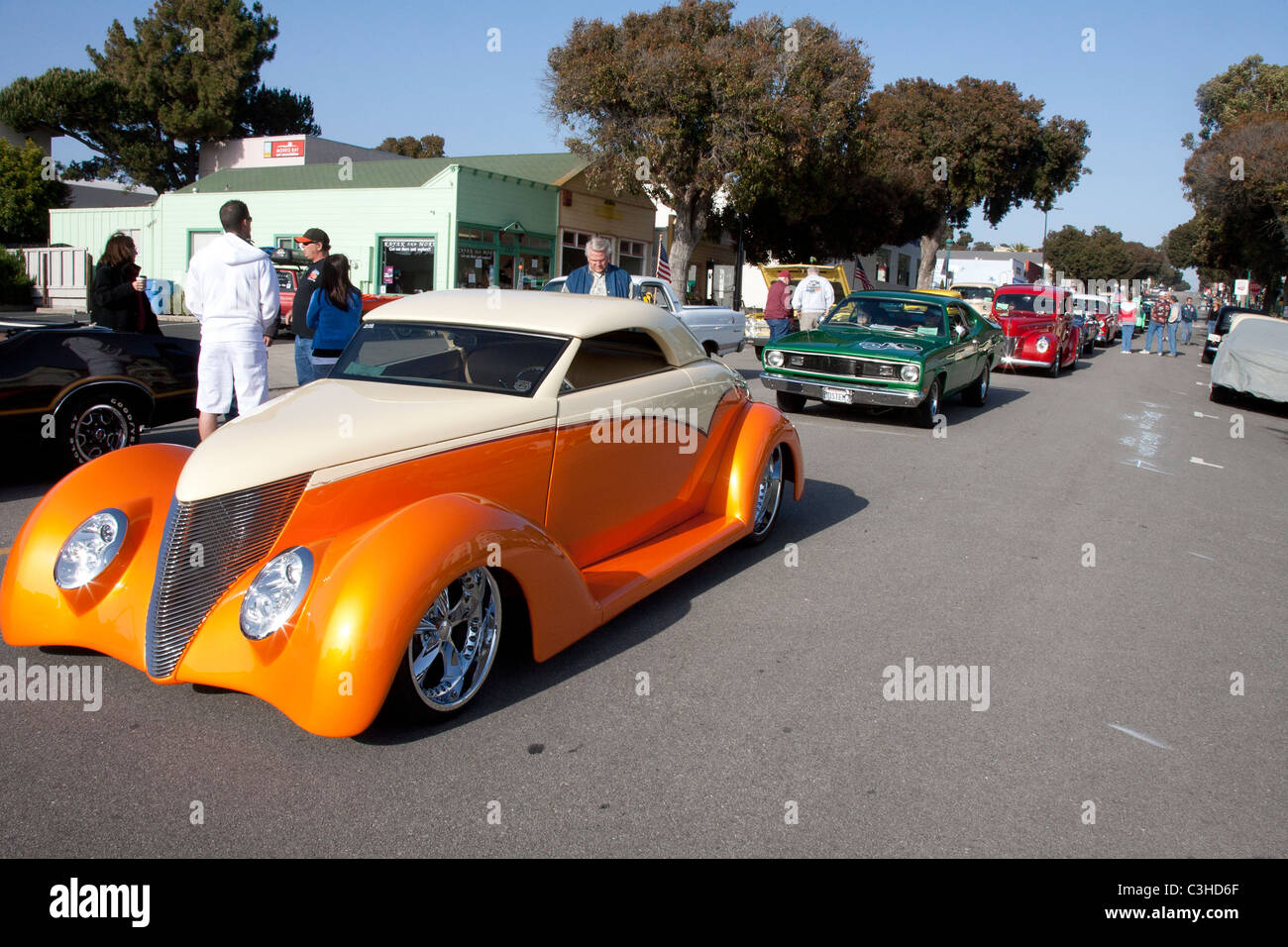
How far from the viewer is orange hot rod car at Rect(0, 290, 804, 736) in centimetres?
326

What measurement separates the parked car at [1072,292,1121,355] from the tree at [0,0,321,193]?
130ft

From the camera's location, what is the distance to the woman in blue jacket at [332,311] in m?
6.94

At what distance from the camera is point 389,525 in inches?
134

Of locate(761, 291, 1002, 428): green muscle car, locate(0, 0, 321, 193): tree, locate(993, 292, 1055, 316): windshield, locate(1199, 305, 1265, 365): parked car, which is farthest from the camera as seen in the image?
locate(0, 0, 321, 193): tree

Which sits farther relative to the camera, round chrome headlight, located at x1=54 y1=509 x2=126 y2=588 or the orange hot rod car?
round chrome headlight, located at x1=54 y1=509 x2=126 y2=588

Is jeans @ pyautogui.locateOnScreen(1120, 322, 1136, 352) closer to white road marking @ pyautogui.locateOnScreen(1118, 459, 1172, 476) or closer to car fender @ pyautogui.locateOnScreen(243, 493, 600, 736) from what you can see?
white road marking @ pyautogui.locateOnScreen(1118, 459, 1172, 476)

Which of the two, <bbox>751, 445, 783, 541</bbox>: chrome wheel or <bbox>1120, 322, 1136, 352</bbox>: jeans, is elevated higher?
<bbox>1120, 322, 1136, 352</bbox>: jeans

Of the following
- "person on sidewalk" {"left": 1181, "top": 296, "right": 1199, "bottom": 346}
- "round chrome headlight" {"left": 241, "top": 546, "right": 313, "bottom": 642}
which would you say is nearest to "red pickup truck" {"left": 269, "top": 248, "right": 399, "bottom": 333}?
"round chrome headlight" {"left": 241, "top": 546, "right": 313, "bottom": 642}

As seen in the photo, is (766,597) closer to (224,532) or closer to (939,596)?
(939,596)

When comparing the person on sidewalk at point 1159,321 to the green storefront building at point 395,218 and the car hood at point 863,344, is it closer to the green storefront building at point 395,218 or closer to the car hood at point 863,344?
the green storefront building at point 395,218

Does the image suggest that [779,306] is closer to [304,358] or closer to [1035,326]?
[1035,326]

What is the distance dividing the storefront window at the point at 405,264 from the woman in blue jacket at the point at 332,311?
22334 mm

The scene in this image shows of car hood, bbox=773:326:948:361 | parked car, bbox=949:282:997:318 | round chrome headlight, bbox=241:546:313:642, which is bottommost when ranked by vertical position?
round chrome headlight, bbox=241:546:313:642
